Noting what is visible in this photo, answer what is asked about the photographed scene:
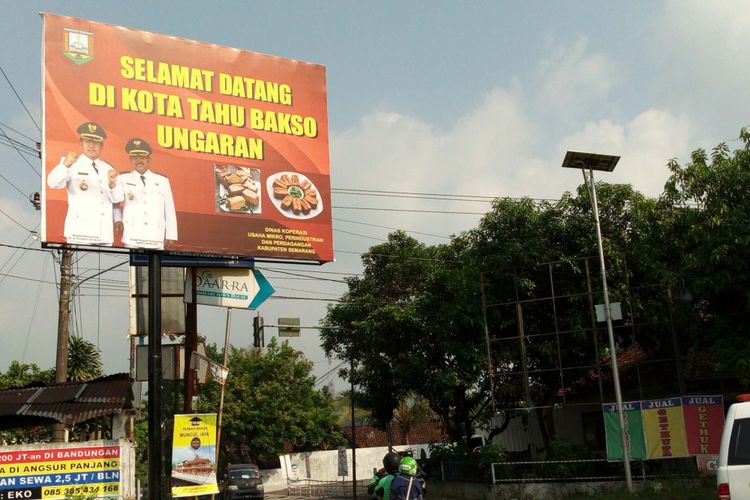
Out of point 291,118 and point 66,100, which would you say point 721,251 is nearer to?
point 291,118

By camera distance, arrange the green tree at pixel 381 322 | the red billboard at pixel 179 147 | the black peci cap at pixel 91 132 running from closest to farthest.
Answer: the red billboard at pixel 179 147, the black peci cap at pixel 91 132, the green tree at pixel 381 322

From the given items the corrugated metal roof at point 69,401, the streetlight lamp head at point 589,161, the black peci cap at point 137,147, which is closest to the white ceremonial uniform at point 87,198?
the black peci cap at point 137,147

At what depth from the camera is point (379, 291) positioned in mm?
33656

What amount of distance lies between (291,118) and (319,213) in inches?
87.4

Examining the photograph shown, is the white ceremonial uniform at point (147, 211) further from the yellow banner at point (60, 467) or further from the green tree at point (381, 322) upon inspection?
the green tree at point (381, 322)

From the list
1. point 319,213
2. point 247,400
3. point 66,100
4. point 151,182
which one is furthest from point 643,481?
point 247,400

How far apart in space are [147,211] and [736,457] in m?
11.0

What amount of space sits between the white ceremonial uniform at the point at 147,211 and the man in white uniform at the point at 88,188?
0.80 ft

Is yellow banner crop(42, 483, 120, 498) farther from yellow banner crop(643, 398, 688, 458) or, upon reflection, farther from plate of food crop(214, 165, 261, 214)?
yellow banner crop(643, 398, 688, 458)

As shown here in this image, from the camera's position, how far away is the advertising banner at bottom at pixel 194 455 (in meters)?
14.2

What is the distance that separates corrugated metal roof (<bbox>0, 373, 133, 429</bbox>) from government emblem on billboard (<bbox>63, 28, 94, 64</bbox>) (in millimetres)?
6127

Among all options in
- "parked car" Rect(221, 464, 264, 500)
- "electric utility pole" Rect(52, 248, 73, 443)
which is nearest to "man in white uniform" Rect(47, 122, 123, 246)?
"electric utility pole" Rect(52, 248, 73, 443)

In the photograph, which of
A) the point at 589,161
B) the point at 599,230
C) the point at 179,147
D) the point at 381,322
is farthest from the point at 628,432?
the point at 179,147

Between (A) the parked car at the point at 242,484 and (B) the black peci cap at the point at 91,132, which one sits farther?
(A) the parked car at the point at 242,484
